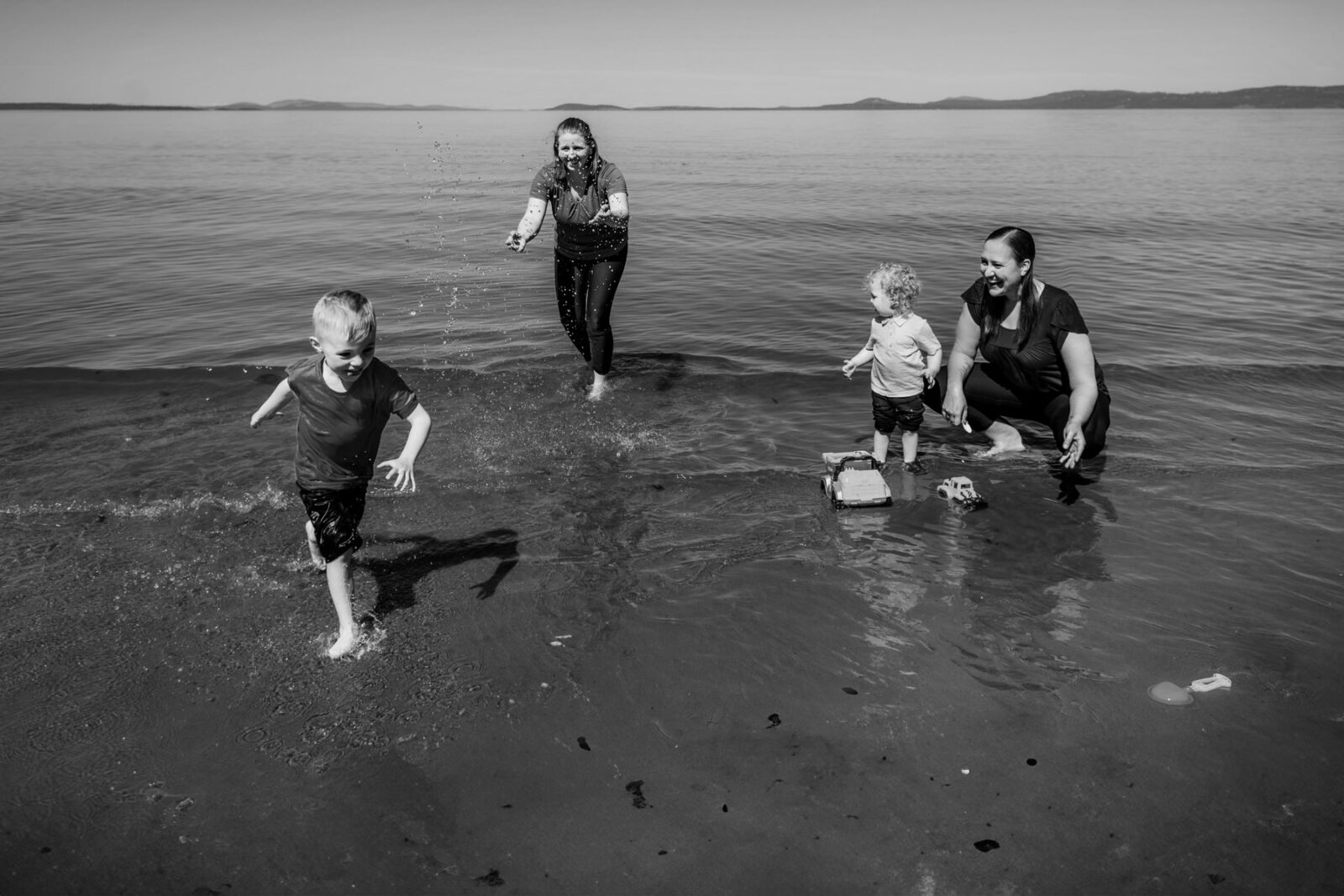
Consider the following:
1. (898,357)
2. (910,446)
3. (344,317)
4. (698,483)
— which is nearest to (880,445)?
(910,446)

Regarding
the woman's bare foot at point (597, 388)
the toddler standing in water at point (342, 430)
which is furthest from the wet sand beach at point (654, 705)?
the woman's bare foot at point (597, 388)

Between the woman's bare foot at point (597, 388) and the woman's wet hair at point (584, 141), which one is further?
the woman's bare foot at point (597, 388)

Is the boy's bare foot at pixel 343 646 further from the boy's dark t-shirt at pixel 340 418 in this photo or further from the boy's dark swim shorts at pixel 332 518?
the boy's dark t-shirt at pixel 340 418

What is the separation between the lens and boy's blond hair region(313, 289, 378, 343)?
438 cm

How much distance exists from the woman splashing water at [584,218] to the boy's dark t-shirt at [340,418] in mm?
3785

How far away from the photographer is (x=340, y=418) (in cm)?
475

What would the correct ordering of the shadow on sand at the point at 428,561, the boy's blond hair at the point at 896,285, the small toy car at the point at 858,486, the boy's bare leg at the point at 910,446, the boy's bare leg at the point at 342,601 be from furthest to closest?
the boy's bare leg at the point at 910,446 < the boy's blond hair at the point at 896,285 < the small toy car at the point at 858,486 < the shadow on sand at the point at 428,561 < the boy's bare leg at the point at 342,601

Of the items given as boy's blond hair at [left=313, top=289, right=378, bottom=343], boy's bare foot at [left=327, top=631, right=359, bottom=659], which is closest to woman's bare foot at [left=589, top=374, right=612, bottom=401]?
boy's bare foot at [left=327, top=631, right=359, bottom=659]

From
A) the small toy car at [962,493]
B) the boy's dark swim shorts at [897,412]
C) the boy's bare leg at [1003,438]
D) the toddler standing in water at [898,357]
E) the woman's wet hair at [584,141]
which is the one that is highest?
the woman's wet hair at [584,141]

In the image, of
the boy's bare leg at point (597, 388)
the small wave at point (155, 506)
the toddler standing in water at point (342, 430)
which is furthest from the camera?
the boy's bare leg at point (597, 388)

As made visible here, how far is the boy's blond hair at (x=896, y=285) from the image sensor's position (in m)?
6.95

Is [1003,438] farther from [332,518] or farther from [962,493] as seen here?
[332,518]

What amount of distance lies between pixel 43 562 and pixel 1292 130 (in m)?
86.7

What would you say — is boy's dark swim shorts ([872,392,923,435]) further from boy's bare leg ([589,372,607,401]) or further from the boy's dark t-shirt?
the boy's dark t-shirt
